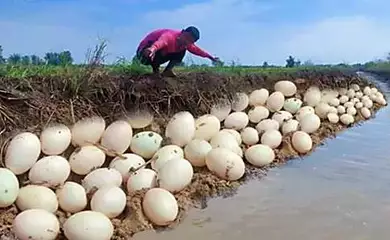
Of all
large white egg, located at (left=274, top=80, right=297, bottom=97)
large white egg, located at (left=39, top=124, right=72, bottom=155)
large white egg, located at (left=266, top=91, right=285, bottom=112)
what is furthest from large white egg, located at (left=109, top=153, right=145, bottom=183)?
large white egg, located at (left=274, top=80, right=297, bottom=97)

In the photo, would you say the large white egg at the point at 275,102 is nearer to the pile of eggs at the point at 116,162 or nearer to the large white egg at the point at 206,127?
the pile of eggs at the point at 116,162

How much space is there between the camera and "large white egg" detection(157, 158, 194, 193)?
365cm

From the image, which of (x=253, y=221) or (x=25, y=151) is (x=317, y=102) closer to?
(x=253, y=221)

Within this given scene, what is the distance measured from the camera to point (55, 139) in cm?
362

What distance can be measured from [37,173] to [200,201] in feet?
4.04

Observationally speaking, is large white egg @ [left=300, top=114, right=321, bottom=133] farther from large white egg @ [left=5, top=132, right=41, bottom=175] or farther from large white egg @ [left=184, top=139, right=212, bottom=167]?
large white egg @ [left=5, top=132, right=41, bottom=175]

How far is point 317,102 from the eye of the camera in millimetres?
7359

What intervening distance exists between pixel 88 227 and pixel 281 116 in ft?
12.1

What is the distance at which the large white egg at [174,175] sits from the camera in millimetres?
3650

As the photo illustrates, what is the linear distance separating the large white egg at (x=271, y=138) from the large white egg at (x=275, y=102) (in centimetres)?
85

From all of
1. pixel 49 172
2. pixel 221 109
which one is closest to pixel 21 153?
pixel 49 172

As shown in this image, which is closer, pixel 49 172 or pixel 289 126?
pixel 49 172

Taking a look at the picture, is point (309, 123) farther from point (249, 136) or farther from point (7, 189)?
point (7, 189)

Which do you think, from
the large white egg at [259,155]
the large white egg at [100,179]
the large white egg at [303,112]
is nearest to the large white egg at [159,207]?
the large white egg at [100,179]
